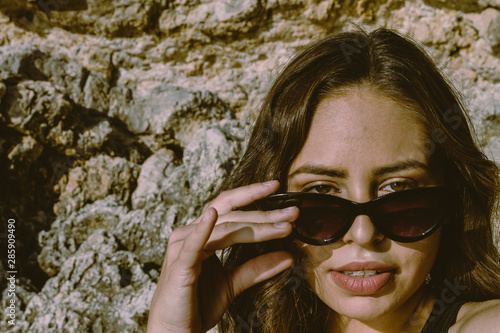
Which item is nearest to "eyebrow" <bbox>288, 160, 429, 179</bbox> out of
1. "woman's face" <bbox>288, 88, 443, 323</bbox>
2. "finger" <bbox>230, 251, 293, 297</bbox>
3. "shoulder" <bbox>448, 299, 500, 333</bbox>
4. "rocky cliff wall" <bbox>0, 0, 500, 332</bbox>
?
"woman's face" <bbox>288, 88, 443, 323</bbox>

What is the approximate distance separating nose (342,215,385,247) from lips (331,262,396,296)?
0.27ft

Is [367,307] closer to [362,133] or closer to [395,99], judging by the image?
[362,133]

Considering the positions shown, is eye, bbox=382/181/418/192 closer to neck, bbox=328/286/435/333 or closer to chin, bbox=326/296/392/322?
chin, bbox=326/296/392/322

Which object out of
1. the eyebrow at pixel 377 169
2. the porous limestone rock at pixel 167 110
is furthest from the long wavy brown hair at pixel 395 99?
the porous limestone rock at pixel 167 110

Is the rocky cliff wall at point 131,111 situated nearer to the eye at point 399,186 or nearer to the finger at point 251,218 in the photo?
the finger at point 251,218

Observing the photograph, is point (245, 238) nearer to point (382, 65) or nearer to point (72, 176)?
point (382, 65)

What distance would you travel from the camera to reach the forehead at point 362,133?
4.69 feet

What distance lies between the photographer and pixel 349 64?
1.66m

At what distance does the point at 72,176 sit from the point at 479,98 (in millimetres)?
2989

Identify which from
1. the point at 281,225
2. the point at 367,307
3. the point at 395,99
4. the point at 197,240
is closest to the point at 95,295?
the point at 197,240

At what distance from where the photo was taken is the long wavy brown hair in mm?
1608

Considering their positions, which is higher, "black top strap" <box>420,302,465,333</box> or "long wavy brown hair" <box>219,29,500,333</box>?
"long wavy brown hair" <box>219,29,500,333</box>

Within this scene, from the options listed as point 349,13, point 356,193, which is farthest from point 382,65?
point 349,13

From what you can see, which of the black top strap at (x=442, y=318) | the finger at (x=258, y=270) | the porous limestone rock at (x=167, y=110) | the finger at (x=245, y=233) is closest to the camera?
the finger at (x=245, y=233)
